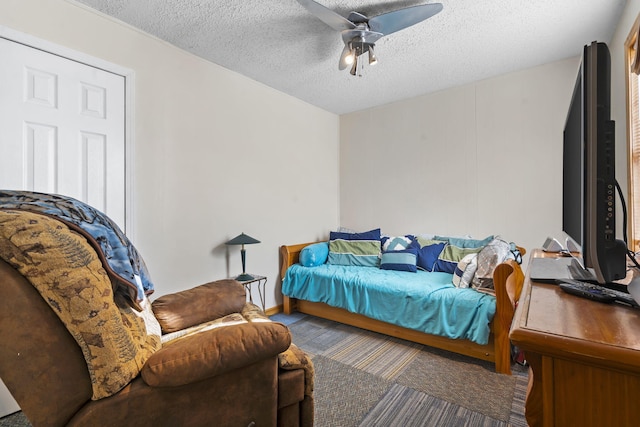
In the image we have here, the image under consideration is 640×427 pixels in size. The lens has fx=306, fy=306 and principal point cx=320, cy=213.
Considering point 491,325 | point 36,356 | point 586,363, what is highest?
point 586,363

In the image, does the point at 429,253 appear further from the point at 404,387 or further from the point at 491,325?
the point at 404,387

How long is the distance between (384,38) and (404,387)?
244 centimetres

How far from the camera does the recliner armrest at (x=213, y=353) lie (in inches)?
39.5

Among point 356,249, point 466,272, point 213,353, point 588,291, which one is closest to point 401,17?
point 588,291

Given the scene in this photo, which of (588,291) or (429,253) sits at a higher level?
(588,291)

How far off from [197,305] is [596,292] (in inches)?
69.5

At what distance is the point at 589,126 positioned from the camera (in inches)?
29.1

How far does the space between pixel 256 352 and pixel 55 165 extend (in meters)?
1.74

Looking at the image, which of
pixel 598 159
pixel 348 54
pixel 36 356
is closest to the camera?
pixel 598 159

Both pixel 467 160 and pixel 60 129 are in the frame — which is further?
pixel 467 160

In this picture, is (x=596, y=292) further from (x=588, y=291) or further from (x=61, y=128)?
(x=61, y=128)

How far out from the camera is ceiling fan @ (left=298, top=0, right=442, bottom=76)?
1748 mm

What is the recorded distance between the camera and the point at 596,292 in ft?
2.66

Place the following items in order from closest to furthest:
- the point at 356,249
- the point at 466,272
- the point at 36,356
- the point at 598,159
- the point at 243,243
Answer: the point at 598,159, the point at 36,356, the point at 466,272, the point at 243,243, the point at 356,249
